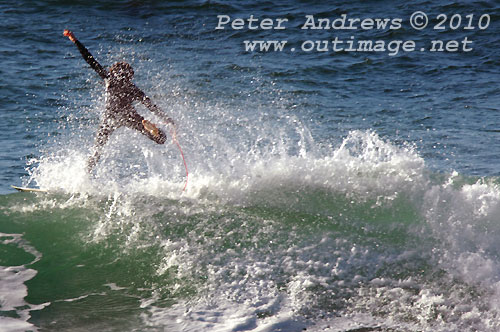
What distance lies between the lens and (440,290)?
18.0ft

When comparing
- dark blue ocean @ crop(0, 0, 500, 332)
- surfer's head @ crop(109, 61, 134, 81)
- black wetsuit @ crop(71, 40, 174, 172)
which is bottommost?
dark blue ocean @ crop(0, 0, 500, 332)

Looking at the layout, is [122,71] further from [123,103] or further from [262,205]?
[262,205]

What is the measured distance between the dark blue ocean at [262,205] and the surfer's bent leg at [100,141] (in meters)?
0.15

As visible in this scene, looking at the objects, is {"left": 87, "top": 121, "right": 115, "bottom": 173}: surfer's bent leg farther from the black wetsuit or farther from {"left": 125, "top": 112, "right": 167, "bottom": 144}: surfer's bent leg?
{"left": 125, "top": 112, "right": 167, "bottom": 144}: surfer's bent leg

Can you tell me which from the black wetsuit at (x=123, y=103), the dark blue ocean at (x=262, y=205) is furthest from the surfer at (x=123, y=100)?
the dark blue ocean at (x=262, y=205)

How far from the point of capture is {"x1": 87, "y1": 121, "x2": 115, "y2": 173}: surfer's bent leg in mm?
7934

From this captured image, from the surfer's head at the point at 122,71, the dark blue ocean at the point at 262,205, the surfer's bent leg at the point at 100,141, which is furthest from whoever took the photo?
the surfer's bent leg at the point at 100,141

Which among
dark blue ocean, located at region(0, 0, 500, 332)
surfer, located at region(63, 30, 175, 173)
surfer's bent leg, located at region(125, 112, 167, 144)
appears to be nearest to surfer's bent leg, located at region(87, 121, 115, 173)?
surfer, located at region(63, 30, 175, 173)

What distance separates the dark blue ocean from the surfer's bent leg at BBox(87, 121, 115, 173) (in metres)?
0.15

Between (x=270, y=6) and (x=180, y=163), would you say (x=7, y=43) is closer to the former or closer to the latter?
(x=270, y=6)

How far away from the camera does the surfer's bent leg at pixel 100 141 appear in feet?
26.0

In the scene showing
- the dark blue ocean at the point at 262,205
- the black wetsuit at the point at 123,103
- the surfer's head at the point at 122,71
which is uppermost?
the surfer's head at the point at 122,71

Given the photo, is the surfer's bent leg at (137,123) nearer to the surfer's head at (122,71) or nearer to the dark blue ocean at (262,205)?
the surfer's head at (122,71)

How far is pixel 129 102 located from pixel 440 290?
432cm
